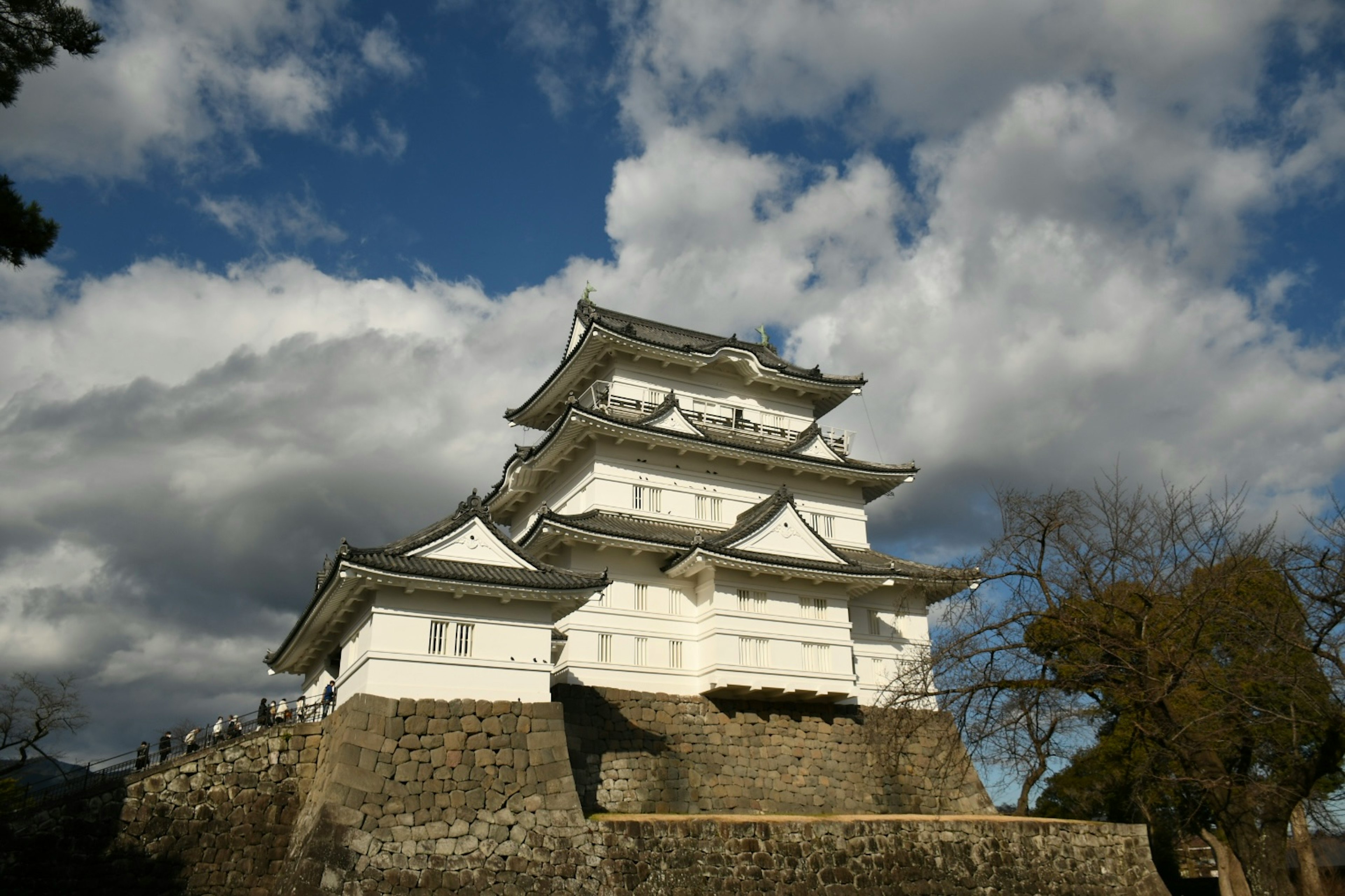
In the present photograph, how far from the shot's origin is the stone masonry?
14977mm

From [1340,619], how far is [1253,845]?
3903 millimetres

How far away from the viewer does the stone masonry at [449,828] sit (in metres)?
15.0

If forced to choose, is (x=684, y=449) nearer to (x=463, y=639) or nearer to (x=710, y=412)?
(x=710, y=412)

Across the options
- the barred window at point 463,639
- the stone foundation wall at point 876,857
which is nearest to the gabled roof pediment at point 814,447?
the stone foundation wall at point 876,857

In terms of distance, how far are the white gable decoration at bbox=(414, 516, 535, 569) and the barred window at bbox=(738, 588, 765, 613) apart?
20.6 ft

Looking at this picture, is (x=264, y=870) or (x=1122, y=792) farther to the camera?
(x=1122, y=792)

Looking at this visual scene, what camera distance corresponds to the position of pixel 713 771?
70.4 ft

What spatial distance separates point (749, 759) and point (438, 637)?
343 inches

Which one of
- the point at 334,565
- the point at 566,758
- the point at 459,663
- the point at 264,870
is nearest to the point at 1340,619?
the point at 566,758

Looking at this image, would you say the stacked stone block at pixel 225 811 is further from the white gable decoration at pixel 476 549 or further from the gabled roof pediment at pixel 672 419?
the gabled roof pediment at pixel 672 419

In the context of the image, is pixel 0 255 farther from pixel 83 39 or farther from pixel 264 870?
pixel 264 870

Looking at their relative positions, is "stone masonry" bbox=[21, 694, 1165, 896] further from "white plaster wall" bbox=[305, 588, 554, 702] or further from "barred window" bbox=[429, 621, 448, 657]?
"barred window" bbox=[429, 621, 448, 657]

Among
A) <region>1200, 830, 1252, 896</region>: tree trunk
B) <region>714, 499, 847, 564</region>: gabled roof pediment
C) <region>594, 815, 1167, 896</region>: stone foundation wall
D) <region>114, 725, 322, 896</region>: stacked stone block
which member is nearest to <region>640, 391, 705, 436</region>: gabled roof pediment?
<region>714, 499, 847, 564</region>: gabled roof pediment

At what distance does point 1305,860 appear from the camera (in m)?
24.4
